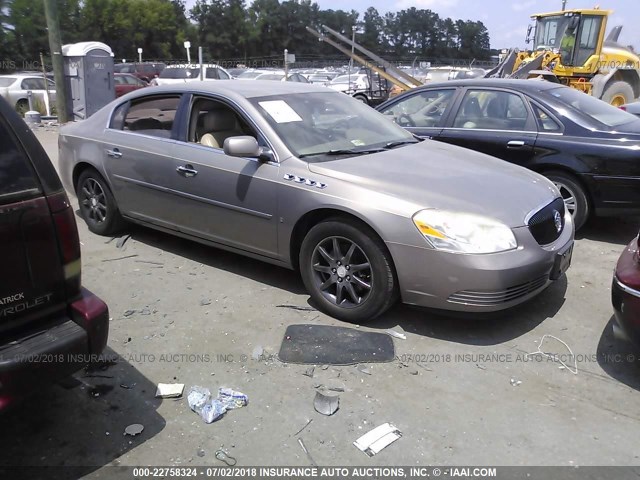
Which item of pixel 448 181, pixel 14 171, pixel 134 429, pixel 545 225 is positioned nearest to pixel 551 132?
pixel 545 225

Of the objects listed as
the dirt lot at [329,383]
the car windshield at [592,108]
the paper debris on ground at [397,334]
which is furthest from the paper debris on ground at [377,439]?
the car windshield at [592,108]

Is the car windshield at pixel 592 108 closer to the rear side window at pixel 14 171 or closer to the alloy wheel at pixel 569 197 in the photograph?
the alloy wheel at pixel 569 197

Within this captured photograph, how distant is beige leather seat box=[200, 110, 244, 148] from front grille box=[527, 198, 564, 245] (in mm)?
2449

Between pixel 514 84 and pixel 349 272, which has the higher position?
pixel 514 84

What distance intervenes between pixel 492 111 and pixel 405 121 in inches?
42.3

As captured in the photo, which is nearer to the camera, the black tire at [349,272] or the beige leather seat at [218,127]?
the black tire at [349,272]

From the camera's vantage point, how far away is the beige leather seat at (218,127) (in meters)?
4.62

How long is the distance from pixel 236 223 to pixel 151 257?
4.14 feet

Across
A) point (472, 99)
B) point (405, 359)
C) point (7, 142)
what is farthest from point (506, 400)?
point (472, 99)

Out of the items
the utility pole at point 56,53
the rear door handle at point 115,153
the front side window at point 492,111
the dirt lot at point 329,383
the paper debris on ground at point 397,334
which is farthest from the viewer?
the utility pole at point 56,53

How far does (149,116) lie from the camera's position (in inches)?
201

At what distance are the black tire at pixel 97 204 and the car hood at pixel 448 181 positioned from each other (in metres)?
2.46

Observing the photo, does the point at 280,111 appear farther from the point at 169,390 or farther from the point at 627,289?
the point at 627,289

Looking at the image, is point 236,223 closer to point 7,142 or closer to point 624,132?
point 7,142
